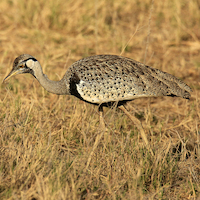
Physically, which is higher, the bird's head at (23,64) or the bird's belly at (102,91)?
the bird's head at (23,64)

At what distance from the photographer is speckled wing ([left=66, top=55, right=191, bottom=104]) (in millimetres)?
4461

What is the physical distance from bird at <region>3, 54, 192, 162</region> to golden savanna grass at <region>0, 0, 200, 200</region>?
1.04ft

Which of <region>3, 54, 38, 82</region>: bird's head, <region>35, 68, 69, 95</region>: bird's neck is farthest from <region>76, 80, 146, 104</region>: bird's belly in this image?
<region>3, 54, 38, 82</region>: bird's head

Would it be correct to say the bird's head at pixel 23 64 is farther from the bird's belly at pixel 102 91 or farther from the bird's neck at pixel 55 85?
the bird's belly at pixel 102 91

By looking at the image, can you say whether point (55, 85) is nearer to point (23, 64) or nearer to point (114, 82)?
point (23, 64)

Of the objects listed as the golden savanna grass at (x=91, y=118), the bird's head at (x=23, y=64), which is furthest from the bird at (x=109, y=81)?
the golden savanna grass at (x=91, y=118)

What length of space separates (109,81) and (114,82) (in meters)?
0.06

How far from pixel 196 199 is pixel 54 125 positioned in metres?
1.96

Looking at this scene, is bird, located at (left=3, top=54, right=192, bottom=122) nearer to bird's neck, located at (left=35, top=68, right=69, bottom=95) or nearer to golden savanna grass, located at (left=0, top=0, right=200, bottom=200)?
bird's neck, located at (left=35, top=68, right=69, bottom=95)

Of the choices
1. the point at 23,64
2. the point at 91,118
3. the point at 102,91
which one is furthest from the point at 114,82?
the point at 23,64

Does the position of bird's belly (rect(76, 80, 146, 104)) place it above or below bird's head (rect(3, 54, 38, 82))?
below

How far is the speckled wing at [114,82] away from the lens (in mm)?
4461

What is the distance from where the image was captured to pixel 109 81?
14.7ft

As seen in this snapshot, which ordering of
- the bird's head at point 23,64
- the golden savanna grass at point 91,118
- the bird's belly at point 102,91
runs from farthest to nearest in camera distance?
the bird's head at point 23,64, the bird's belly at point 102,91, the golden savanna grass at point 91,118
